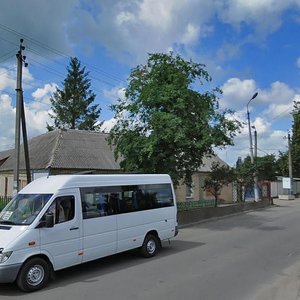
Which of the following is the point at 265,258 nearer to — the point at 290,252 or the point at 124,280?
the point at 290,252

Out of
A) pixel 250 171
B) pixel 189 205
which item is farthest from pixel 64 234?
pixel 250 171

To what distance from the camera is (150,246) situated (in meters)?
12.3

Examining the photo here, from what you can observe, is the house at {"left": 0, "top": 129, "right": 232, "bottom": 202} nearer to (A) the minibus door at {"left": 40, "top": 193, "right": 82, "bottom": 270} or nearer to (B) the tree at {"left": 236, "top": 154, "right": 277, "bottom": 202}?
(B) the tree at {"left": 236, "top": 154, "right": 277, "bottom": 202}

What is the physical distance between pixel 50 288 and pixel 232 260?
4.90 metres

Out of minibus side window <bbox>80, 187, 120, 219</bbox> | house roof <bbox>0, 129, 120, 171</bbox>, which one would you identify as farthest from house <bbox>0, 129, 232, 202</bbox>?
minibus side window <bbox>80, 187, 120, 219</bbox>

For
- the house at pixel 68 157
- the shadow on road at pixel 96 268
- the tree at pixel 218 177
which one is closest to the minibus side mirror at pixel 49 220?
the shadow on road at pixel 96 268

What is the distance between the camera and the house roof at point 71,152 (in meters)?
32.2

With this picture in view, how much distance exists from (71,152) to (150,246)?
22.7m

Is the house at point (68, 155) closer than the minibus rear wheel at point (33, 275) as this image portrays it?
No

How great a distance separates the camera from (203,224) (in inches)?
856

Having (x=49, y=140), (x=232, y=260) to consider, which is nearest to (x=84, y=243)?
(x=232, y=260)

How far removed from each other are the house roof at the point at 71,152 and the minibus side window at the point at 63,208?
21.4 meters

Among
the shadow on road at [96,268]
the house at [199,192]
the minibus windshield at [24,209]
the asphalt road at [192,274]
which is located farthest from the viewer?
the house at [199,192]

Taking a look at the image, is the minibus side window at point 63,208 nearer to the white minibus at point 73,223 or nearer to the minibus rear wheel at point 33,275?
the white minibus at point 73,223
